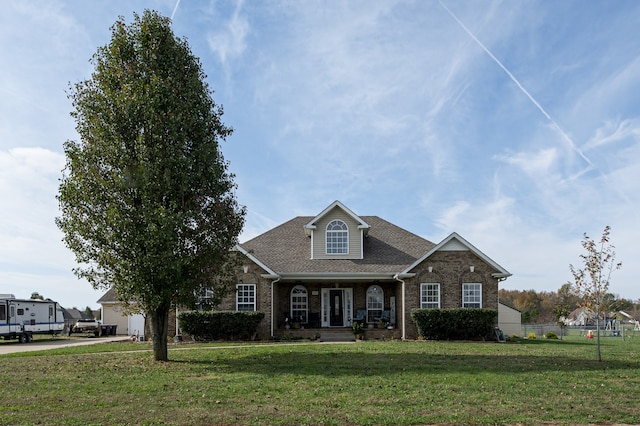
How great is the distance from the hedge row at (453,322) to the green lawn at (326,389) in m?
6.74

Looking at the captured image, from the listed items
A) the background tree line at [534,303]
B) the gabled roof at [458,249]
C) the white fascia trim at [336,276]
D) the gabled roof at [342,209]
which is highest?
the gabled roof at [342,209]

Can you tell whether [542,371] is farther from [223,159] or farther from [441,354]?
[223,159]

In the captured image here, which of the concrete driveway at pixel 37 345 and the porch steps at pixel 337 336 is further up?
the porch steps at pixel 337 336

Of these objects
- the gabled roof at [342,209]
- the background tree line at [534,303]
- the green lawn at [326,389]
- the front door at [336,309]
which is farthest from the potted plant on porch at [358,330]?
the background tree line at [534,303]

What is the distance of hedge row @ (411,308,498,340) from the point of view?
25719 millimetres

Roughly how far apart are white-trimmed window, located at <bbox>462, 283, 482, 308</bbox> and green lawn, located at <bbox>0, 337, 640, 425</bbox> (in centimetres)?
777

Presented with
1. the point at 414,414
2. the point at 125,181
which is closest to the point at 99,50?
the point at 125,181

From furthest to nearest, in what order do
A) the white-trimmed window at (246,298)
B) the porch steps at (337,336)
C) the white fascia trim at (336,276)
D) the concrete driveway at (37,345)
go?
the white fascia trim at (336,276)
the white-trimmed window at (246,298)
the porch steps at (337,336)
the concrete driveway at (37,345)

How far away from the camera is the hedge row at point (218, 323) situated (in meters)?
26.0

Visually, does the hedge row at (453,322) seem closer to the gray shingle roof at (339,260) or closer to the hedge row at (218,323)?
the gray shingle roof at (339,260)

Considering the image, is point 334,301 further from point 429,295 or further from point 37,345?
point 37,345

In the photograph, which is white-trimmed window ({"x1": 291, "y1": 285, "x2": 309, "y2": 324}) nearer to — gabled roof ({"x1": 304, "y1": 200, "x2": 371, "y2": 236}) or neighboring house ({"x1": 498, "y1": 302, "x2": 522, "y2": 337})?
gabled roof ({"x1": 304, "y1": 200, "x2": 371, "y2": 236})

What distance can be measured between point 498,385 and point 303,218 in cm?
2303

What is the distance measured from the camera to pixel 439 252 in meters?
26.9
